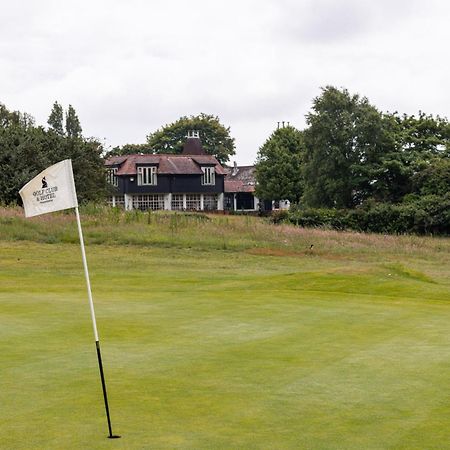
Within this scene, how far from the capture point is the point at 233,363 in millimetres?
12086

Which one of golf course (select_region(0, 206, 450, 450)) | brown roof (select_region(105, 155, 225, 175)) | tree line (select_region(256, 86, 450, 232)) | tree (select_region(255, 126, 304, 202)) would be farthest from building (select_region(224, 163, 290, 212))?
golf course (select_region(0, 206, 450, 450))

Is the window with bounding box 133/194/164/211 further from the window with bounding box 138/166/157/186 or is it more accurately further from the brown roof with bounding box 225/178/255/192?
the brown roof with bounding box 225/178/255/192

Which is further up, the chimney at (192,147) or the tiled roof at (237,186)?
the chimney at (192,147)

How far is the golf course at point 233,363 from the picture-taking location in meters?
8.59

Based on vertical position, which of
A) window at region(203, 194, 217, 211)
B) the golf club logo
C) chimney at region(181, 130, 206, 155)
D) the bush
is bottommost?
the bush

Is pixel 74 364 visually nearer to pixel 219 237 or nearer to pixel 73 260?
pixel 73 260

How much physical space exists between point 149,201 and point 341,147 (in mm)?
38100

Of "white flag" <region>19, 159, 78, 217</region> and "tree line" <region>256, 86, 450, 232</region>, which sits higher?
"tree line" <region>256, 86, 450, 232</region>

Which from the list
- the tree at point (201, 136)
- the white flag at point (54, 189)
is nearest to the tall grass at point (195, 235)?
the white flag at point (54, 189)

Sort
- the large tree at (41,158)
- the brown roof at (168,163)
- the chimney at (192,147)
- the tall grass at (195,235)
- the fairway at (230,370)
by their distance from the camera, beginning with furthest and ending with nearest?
the chimney at (192,147) → the brown roof at (168,163) → the large tree at (41,158) → the tall grass at (195,235) → the fairway at (230,370)

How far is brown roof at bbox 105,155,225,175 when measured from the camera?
111m

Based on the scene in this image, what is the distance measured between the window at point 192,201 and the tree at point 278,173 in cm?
986

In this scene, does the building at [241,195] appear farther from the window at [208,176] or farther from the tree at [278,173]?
the tree at [278,173]

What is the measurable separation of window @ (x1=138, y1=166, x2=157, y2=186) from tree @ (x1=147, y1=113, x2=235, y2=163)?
45371 millimetres
